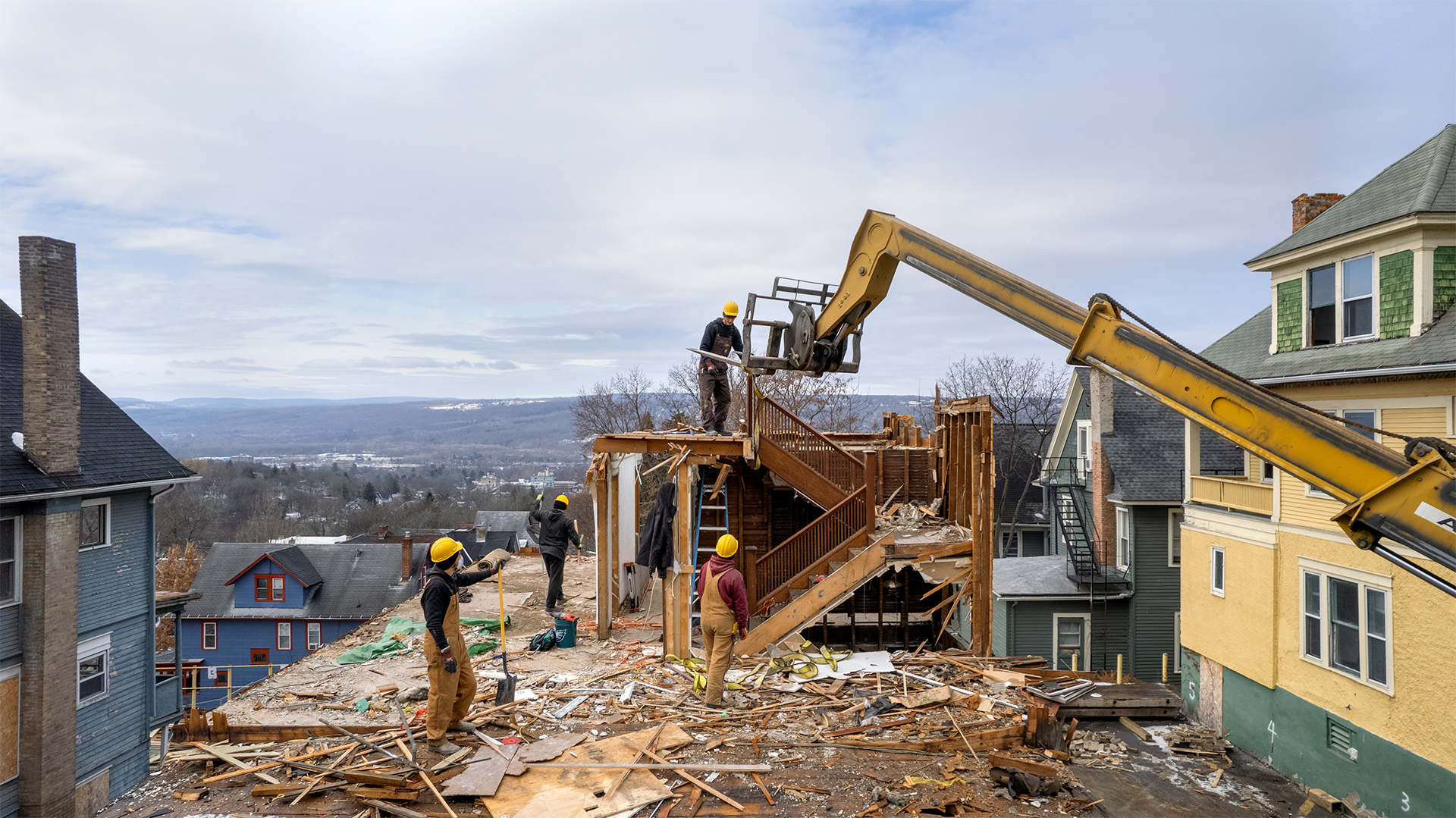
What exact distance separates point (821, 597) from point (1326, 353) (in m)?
9.47

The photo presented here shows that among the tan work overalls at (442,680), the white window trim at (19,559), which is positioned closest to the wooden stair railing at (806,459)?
the tan work overalls at (442,680)

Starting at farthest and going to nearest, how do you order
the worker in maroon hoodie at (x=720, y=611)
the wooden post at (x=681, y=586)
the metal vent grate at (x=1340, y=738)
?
the wooden post at (x=681, y=586) → the metal vent grate at (x=1340, y=738) → the worker in maroon hoodie at (x=720, y=611)

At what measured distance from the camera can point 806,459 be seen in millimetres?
14484

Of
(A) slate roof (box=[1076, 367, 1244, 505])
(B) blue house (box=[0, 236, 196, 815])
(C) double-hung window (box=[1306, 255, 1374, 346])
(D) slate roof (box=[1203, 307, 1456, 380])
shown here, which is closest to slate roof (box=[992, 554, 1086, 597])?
(A) slate roof (box=[1076, 367, 1244, 505])

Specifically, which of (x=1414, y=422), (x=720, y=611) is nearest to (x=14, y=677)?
(x=720, y=611)

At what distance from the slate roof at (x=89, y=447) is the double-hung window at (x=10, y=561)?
812mm

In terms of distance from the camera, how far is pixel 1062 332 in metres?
6.91

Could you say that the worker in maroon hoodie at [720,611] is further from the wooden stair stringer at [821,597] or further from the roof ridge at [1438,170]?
the roof ridge at [1438,170]

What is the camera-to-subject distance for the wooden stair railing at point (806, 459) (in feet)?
46.6

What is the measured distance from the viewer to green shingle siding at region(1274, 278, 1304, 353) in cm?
1409

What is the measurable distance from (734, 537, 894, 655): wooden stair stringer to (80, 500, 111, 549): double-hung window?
13427 mm

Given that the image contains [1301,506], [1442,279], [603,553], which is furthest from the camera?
[603,553]

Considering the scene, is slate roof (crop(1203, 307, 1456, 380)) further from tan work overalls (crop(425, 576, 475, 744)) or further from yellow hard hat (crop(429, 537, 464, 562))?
tan work overalls (crop(425, 576, 475, 744))

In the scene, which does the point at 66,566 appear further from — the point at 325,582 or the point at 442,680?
the point at 325,582
